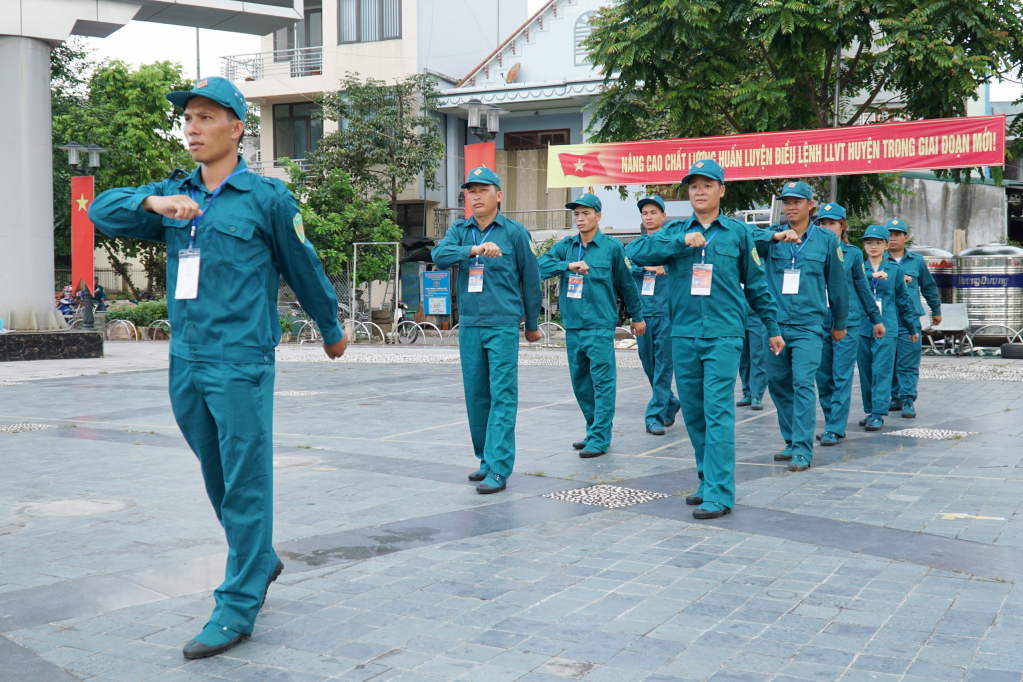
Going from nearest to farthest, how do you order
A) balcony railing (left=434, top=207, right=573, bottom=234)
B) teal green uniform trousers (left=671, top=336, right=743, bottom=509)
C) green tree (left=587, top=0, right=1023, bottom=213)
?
teal green uniform trousers (left=671, top=336, right=743, bottom=509)
green tree (left=587, top=0, right=1023, bottom=213)
balcony railing (left=434, top=207, right=573, bottom=234)

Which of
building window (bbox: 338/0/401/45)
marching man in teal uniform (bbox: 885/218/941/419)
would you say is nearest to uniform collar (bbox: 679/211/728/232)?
marching man in teal uniform (bbox: 885/218/941/419)

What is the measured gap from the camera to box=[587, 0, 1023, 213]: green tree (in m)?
13.5

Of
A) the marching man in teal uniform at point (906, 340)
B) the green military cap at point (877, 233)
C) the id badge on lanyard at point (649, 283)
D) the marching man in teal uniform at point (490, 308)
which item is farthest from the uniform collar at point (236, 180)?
the marching man in teal uniform at point (906, 340)

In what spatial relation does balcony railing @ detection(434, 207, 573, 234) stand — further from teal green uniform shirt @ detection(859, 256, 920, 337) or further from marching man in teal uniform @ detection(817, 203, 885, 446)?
marching man in teal uniform @ detection(817, 203, 885, 446)

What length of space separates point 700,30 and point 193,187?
12.1 meters

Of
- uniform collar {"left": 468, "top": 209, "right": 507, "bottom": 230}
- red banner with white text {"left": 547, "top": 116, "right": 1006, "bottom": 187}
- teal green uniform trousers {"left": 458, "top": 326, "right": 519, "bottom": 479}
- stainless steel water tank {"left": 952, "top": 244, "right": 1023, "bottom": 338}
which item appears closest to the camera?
teal green uniform trousers {"left": 458, "top": 326, "right": 519, "bottom": 479}

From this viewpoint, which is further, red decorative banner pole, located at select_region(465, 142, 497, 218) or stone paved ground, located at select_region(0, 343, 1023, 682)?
red decorative banner pole, located at select_region(465, 142, 497, 218)

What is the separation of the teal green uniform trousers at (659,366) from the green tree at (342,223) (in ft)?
46.4

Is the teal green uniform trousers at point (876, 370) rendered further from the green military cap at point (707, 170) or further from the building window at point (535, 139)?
the building window at point (535, 139)

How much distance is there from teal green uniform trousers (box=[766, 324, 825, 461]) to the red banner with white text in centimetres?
635

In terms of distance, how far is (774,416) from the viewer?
9.91m

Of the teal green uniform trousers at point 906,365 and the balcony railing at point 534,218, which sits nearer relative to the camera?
the teal green uniform trousers at point 906,365

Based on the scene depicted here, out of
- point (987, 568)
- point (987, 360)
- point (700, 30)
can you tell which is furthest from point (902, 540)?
point (987, 360)

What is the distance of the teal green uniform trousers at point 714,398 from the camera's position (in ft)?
18.0
